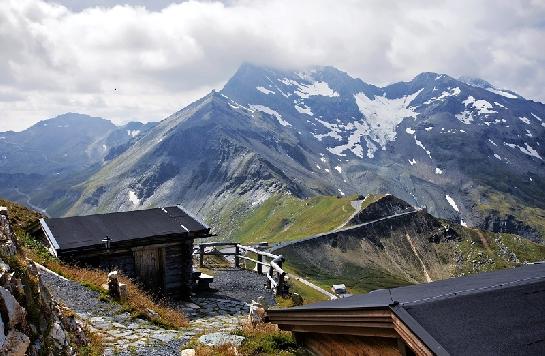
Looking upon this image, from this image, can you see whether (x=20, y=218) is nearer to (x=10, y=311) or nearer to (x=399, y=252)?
(x=10, y=311)

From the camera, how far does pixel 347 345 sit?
958 centimetres

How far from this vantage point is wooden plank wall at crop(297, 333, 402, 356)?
319 inches

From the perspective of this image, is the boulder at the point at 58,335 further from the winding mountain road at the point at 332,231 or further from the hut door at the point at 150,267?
the winding mountain road at the point at 332,231

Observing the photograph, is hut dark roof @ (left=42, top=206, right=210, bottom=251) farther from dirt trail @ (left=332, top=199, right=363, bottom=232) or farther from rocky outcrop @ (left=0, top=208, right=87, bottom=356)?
dirt trail @ (left=332, top=199, right=363, bottom=232)

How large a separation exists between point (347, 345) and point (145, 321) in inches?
411

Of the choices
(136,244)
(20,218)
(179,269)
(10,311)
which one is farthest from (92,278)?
(10,311)

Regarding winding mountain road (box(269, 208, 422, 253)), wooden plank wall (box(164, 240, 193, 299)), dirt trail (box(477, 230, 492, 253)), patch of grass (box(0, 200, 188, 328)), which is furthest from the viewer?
dirt trail (box(477, 230, 492, 253))

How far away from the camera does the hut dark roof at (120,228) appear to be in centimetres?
2473

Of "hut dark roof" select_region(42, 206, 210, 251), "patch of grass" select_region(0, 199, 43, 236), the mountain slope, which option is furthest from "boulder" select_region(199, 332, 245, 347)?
the mountain slope

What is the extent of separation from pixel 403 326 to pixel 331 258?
127450mm

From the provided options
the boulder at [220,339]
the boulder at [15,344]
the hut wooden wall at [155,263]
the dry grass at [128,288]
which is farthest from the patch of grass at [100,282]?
the boulder at [15,344]

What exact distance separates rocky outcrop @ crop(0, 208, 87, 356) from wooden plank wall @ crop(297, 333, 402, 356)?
552 centimetres

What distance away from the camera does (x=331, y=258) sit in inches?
5197

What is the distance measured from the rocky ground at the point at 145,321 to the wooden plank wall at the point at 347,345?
15.3 feet
